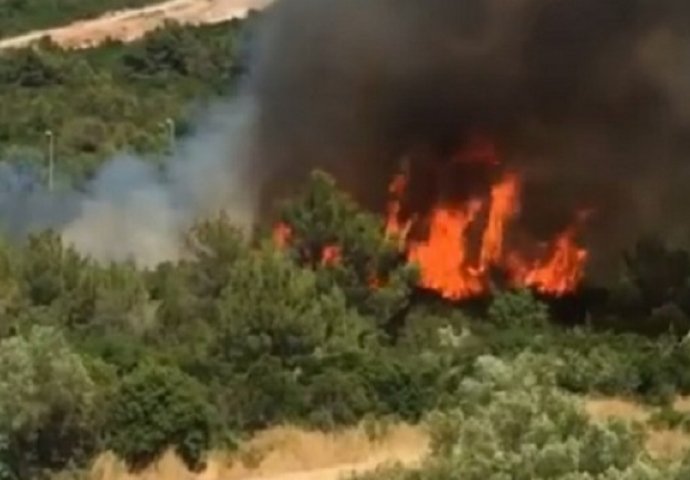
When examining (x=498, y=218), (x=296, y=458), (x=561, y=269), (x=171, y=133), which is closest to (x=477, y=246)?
(x=498, y=218)

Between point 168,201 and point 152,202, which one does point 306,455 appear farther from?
point 168,201

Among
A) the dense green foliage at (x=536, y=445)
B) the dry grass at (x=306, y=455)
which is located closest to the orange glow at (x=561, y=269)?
the dry grass at (x=306, y=455)

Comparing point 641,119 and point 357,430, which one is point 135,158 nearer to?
point 641,119

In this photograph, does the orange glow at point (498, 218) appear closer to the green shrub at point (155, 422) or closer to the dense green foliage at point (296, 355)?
the dense green foliage at point (296, 355)

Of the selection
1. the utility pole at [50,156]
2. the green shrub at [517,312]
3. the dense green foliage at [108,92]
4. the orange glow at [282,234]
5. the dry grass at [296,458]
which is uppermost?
the dense green foliage at [108,92]

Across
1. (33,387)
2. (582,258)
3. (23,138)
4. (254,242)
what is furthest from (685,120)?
(23,138)

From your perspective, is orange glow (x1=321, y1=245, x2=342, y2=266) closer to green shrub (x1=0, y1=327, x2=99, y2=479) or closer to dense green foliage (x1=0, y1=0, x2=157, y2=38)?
green shrub (x1=0, y1=327, x2=99, y2=479)
